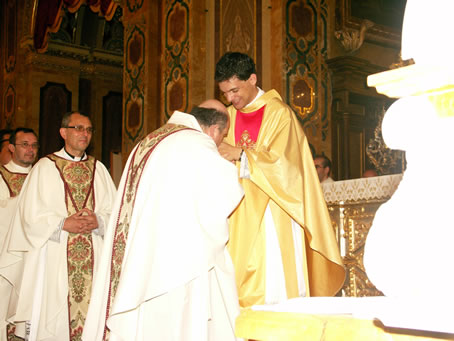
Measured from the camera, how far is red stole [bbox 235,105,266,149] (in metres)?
3.96

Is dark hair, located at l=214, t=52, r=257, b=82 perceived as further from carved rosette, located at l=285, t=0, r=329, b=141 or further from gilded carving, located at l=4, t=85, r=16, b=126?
gilded carving, located at l=4, t=85, r=16, b=126

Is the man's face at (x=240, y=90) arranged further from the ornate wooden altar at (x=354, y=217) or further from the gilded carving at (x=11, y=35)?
the gilded carving at (x=11, y=35)

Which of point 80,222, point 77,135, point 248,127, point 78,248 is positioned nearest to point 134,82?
point 77,135

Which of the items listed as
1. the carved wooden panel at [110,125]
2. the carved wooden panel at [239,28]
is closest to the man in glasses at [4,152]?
the carved wooden panel at [239,28]

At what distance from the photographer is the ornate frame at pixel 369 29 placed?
7789 millimetres

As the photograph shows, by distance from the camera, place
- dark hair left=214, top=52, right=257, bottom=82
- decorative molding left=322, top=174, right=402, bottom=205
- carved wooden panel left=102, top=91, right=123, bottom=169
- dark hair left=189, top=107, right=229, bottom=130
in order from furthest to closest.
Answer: carved wooden panel left=102, top=91, right=123, bottom=169 < decorative molding left=322, top=174, right=402, bottom=205 < dark hair left=214, top=52, right=257, bottom=82 < dark hair left=189, top=107, right=229, bottom=130

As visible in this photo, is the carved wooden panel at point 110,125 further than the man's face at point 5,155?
Yes

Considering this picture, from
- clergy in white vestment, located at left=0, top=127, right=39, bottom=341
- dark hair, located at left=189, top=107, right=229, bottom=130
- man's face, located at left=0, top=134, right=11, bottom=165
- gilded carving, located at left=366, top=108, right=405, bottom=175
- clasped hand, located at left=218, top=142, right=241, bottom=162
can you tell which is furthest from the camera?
man's face, located at left=0, top=134, right=11, bottom=165

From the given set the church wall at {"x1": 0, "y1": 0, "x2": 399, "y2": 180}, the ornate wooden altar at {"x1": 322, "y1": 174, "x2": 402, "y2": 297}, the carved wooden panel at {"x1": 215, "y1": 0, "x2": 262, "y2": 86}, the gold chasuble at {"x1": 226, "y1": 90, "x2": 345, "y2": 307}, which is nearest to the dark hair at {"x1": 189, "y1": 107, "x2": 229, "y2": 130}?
the gold chasuble at {"x1": 226, "y1": 90, "x2": 345, "y2": 307}

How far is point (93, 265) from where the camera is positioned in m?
4.68

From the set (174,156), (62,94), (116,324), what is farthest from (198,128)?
(62,94)

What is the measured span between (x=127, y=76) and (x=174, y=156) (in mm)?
5868

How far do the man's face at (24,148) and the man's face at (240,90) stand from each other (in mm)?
2276

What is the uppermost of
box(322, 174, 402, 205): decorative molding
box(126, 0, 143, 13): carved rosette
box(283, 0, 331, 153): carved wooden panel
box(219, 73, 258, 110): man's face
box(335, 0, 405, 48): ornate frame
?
box(126, 0, 143, 13): carved rosette
